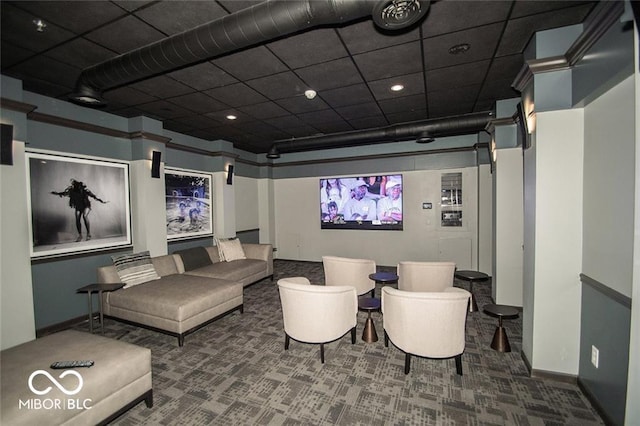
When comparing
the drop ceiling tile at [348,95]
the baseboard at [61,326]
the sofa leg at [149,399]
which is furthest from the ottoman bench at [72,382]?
the drop ceiling tile at [348,95]

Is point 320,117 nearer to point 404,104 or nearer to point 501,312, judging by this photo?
point 404,104

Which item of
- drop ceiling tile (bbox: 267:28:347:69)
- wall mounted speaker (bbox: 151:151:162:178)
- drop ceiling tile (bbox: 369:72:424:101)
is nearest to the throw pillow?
wall mounted speaker (bbox: 151:151:162:178)

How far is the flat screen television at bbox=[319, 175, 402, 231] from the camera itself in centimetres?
671

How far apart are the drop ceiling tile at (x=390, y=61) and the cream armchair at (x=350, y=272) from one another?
2.56 m

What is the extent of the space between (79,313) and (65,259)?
2.77 ft

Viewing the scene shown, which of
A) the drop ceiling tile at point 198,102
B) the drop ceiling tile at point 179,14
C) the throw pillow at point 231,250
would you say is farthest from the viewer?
the throw pillow at point 231,250

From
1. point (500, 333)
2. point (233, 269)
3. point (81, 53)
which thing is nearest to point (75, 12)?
point (81, 53)

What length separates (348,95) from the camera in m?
3.93

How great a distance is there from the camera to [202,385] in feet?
8.22

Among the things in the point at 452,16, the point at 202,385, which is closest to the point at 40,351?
the point at 202,385

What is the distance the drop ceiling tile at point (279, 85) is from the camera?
→ 130 inches

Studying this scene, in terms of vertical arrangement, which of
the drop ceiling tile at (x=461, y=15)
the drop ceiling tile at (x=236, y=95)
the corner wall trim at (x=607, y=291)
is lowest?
the corner wall trim at (x=607, y=291)

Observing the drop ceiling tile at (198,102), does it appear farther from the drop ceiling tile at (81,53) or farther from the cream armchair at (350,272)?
the cream armchair at (350,272)

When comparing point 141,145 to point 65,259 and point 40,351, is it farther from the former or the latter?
point 40,351
